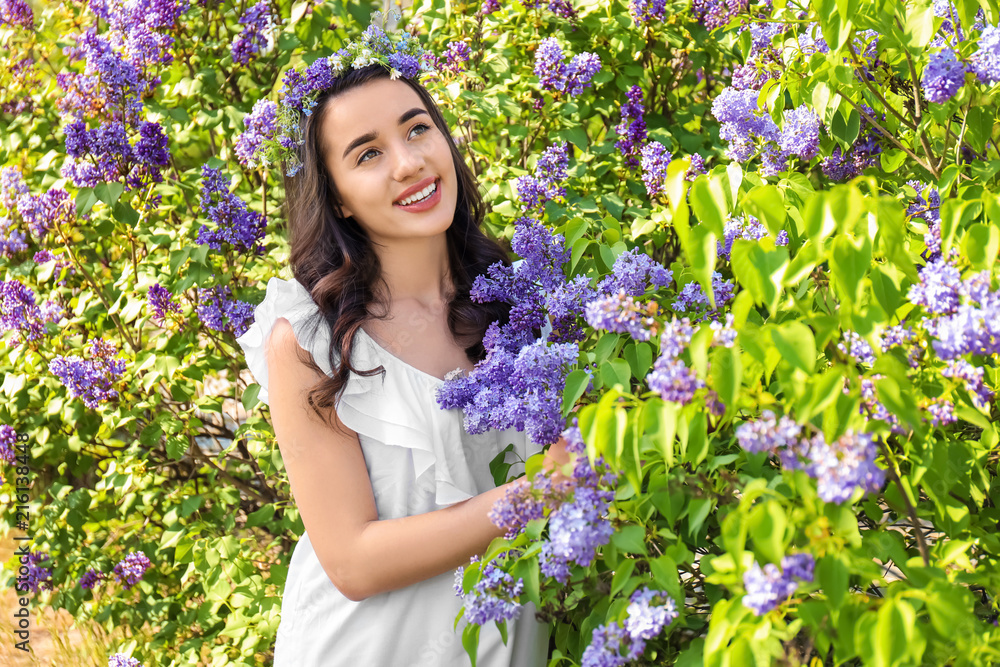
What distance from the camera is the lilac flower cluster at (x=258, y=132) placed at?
6.77 feet

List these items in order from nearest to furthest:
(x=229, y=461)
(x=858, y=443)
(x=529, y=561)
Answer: (x=858, y=443) → (x=529, y=561) → (x=229, y=461)

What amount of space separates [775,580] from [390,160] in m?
1.16

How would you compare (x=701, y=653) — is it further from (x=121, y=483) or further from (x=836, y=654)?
(x=121, y=483)

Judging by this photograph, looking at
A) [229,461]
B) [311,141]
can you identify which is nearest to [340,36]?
[311,141]

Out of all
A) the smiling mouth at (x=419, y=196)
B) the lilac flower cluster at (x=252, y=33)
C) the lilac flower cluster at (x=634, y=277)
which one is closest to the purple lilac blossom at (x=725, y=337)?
the lilac flower cluster at (x=634, y=277)

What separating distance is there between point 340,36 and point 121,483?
152 centimetres

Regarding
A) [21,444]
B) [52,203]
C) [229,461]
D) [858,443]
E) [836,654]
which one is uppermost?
[52,203]

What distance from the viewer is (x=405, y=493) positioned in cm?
167

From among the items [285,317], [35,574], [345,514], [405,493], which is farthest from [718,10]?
[35,574]

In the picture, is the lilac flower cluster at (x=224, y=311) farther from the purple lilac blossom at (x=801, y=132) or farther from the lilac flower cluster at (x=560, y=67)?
the purple lilac blossom at (x=801, y=132)

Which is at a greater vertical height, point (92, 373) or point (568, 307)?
point (568, 307)

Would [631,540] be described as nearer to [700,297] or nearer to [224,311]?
[700,297]

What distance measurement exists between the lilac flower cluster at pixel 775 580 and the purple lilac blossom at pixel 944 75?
763 mm

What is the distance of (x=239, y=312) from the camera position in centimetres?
227
